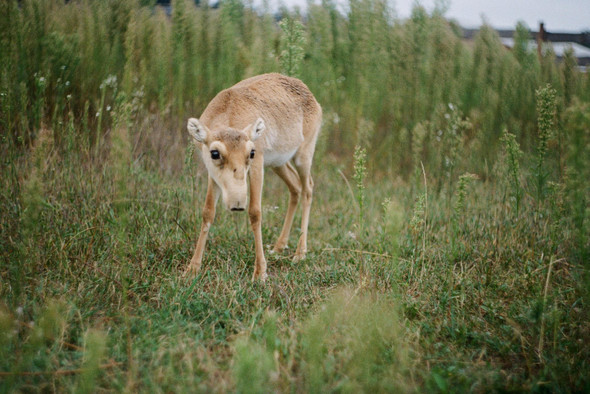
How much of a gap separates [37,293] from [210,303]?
118 cm

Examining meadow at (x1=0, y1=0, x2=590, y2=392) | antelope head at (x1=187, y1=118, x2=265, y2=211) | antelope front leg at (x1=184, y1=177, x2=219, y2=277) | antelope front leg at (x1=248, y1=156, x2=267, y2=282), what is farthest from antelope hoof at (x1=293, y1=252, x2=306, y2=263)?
antelope head at (x1=187, y1=118, x2=265, y2=211)

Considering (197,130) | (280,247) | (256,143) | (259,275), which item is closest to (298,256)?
(280,247)

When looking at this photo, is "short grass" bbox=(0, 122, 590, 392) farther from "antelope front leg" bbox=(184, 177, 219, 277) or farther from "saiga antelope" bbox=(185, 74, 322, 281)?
"saiga antelope" bbox=(185, 74, 322, 281)

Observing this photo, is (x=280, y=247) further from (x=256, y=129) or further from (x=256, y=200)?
(x=256, y=129)

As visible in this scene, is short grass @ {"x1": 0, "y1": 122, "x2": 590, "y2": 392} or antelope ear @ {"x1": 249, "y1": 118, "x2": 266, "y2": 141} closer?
short grass @ {"x1": 0, "y1": 122, "x2": 590, "y2": 392}

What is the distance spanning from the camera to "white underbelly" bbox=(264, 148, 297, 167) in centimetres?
466

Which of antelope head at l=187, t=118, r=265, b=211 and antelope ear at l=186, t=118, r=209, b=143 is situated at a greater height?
antelope ear at l=186, t=118, r=209, b=143

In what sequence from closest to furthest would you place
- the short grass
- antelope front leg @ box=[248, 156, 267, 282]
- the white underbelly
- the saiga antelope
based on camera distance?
the short grass, the saiga antelope, antelope front leg @ box=[248, 156, 267, 282], the white underbelly

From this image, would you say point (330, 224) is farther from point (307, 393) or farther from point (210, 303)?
point (307, 393)

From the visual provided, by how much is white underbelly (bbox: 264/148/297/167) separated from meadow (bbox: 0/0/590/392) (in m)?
0.72

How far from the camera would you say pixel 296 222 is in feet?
19.4

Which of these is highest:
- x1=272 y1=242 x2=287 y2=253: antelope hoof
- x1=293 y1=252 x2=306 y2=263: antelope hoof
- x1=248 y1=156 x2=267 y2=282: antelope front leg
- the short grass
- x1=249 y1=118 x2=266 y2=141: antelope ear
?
x1=249 y1=118 x2=266 y2=141: antelope ear

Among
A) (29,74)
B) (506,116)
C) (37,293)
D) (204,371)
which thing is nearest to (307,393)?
(204,371)

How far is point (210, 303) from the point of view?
330cm
